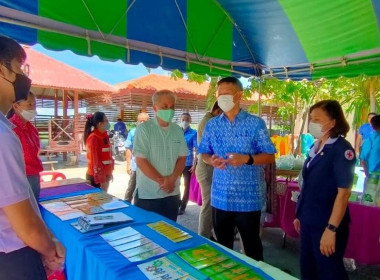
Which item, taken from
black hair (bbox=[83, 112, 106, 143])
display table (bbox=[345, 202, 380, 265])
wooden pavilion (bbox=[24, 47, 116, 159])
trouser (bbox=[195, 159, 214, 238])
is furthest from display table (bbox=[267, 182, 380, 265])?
wooden pavilion (bbox=[24, 47, 116, 159])

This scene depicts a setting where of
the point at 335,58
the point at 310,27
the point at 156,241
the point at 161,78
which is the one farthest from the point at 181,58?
the point at 161,78

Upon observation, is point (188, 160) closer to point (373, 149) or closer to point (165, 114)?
point (165, 114)

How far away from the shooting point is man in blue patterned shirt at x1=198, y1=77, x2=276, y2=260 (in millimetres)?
2117

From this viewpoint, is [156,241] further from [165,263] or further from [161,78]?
[161,78]

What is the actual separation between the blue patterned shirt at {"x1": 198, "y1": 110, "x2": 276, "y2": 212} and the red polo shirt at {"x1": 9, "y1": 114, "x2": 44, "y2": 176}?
1724 millimetres

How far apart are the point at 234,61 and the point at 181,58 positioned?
836 millimetres

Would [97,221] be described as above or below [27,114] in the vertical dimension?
below

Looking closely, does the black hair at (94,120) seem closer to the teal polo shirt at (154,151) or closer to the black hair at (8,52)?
the teal polo shirt at (154,151)

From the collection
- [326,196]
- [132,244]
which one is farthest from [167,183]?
[326,196]

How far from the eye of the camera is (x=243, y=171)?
2.15 metres

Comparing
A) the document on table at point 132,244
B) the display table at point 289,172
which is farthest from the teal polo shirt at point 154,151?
the display table at point 289,172

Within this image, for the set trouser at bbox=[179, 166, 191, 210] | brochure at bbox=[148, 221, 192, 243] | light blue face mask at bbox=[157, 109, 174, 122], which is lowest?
trouser at bbox=[179, 166, 191, 210]

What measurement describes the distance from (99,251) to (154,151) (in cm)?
117

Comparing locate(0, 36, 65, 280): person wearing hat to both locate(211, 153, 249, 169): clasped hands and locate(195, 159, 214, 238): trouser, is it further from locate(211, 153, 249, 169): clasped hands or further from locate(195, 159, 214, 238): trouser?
locate(195, 159, 214, 238): trouser
